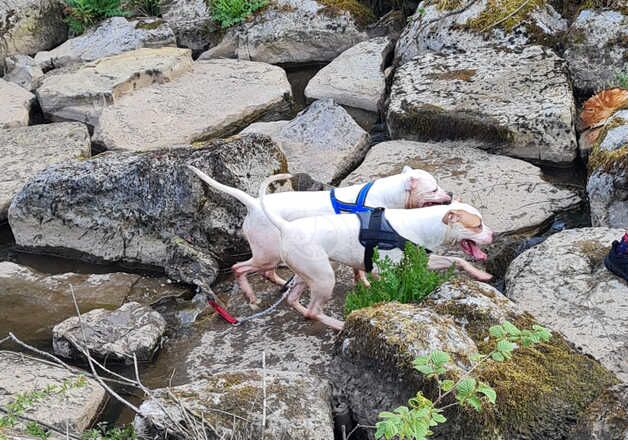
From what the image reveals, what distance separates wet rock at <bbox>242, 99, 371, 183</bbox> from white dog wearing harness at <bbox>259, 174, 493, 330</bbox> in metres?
2.09

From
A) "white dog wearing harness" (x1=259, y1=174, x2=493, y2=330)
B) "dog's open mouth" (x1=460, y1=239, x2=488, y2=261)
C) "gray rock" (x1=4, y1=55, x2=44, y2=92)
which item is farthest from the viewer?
"gray rock" (x1=4, y1=55, x2=44, y2=92)

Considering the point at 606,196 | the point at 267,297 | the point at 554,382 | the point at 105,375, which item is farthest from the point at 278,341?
the point at 606,196

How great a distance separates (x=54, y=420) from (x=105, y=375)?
785 mm

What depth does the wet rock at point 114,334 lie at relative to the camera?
5566 millimetres

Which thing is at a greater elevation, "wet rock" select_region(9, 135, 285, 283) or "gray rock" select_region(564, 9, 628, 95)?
"gray rock" select_region(564, 9, 628, 95)

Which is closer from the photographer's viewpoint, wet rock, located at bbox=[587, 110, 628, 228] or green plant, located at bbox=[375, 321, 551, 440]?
green plant, located at bbox=[375, 321, 551, 440]

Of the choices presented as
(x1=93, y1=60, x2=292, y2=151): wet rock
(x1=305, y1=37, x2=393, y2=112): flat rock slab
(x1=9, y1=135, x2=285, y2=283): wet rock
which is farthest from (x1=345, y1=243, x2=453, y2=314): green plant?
(x1=305, y1=37, x2=393, y2=112): flat rock slab

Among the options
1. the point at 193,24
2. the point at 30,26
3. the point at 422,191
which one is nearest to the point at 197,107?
the point at 193,24

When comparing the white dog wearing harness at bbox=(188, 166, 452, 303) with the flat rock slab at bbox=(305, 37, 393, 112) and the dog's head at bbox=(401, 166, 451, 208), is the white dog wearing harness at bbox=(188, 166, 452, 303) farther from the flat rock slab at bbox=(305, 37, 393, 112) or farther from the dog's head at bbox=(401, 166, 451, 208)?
the flat rock slab at bbox=(305, 37, 393, 112)

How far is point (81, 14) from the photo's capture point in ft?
36.8

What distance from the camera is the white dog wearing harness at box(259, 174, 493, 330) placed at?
5.36 metres

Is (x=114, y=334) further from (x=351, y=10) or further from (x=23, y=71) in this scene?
(x=351, y=10)

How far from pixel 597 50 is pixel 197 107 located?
14.2ft

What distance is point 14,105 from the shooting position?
948cm
